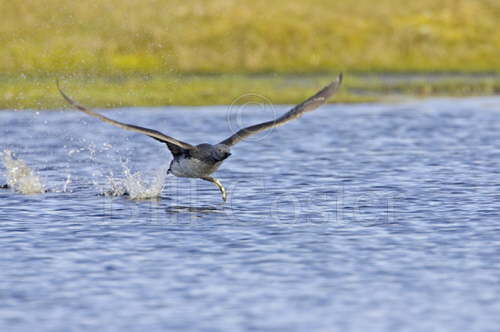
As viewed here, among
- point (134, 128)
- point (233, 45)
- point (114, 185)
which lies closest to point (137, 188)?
point (114, 185)

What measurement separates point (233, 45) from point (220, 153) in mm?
42846

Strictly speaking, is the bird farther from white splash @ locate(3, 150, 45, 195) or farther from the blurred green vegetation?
the blurred green vegetation

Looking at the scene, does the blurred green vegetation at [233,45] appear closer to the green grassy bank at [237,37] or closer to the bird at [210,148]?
the green grassy bank at [237,37]

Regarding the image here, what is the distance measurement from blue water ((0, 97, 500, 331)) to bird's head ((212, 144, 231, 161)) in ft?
3.31

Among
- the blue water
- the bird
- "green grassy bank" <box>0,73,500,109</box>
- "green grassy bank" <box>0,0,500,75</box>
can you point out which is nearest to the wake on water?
the blue water

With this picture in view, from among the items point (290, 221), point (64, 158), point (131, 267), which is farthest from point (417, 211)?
point (64, 158)

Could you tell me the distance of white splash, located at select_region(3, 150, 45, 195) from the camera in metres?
20.6

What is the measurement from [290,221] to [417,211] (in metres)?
2.34

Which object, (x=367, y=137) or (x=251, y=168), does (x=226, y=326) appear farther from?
(x=367, y=137)

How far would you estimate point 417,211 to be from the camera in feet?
58.2

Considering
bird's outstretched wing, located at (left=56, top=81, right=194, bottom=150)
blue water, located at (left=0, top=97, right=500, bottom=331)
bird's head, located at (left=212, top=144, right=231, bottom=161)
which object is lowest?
blue water, located at (left=0, top=97, right=500, bottom=331)

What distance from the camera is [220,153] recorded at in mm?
17609

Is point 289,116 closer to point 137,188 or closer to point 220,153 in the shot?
point 220,153

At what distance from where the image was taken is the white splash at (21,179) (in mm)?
20594
